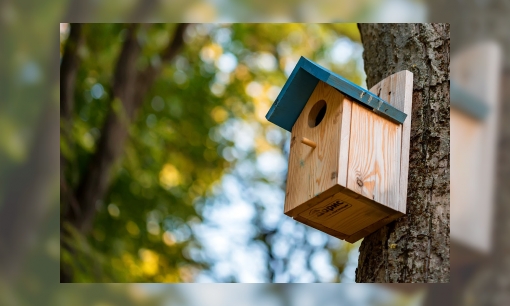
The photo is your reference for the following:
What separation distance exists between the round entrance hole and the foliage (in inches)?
76.9

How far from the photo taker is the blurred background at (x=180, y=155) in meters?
2.25

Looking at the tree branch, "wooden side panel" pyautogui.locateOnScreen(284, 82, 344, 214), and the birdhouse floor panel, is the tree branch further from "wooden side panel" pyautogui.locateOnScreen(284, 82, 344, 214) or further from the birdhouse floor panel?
the birdhouse floor panel

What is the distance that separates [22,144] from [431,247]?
2359mm

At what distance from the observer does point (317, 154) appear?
2.12m

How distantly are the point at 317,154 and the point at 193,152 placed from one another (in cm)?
390

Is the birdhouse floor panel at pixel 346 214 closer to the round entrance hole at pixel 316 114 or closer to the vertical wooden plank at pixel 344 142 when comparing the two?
the vertical wooden plank at pixel 344 142

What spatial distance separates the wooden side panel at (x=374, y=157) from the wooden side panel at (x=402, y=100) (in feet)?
0.05

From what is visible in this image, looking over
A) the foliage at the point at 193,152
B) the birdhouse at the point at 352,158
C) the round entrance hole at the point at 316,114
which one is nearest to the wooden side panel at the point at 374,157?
the birdhouse at the point at 352,158

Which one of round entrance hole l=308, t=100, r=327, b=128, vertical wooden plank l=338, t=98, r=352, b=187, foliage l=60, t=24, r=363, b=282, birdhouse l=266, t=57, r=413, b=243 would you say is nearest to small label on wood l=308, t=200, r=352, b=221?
birdhouse l=266, t=57, r=413, b=243

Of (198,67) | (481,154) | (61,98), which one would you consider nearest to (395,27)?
(481,154)

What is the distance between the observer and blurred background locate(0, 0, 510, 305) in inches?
88.6

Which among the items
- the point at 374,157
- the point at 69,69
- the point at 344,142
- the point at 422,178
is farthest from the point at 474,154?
the point at 69,69

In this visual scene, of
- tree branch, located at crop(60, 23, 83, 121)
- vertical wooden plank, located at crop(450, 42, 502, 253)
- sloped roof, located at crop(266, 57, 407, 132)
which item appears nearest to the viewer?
vertical wooden plank, located at crop(450, 42, 502, 253)

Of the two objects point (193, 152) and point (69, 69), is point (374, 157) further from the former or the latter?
point (193, 152)
